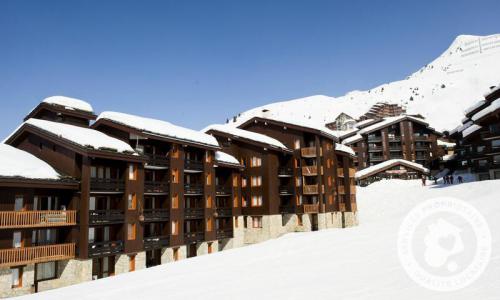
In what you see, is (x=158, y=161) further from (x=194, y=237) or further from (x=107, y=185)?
(x=194, y=237)

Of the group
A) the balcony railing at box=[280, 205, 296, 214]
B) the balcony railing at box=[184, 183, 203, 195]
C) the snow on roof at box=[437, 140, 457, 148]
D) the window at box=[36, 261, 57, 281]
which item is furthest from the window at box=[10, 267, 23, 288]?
the snow on roof at box=[437, 140, 457, 148]

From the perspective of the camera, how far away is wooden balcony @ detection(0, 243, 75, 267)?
84.5 feet

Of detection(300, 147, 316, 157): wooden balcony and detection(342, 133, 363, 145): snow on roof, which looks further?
detection(342, 133, 363, 145): snow on roof

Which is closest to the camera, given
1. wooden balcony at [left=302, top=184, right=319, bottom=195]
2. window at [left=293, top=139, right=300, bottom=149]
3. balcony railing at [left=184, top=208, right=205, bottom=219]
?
balcony railing at [left=184, top=208, right=205, bottom=219]

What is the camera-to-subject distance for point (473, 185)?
168 ft

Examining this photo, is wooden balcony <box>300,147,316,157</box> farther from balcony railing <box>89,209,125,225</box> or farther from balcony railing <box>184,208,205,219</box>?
balcony railing <box>89,209,125,225</box>

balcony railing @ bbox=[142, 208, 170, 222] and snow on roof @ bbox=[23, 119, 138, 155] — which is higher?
snow on roof @ bbox=[23, 119, 138, 155]

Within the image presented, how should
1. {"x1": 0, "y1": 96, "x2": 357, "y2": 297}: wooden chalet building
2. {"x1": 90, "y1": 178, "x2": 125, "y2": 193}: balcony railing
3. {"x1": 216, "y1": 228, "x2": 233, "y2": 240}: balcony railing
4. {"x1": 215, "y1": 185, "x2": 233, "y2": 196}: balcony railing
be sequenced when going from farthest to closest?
{"x1": 215, "y1": 185, "x2": 233, "y2": 196}: balcony railing < {"x1": 216, "y1": 228, "x2": 233, "y2": 240}: balcony railing < {"x1": 90, "y1": 178, "x2": 125, "y2": 193}: balcony railing < {"x1": 0, "y1": 96, "x2": 357, "y2": 297}: wooden chalet building

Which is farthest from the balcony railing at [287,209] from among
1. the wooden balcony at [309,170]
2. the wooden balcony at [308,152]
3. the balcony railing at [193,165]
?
the balcony railing at [193,165]

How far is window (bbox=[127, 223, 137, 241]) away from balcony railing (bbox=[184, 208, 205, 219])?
703 centimetres

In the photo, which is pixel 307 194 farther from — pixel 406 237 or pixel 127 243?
pixel 127 243

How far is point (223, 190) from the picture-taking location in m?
46.9

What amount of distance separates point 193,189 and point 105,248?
12.3 m

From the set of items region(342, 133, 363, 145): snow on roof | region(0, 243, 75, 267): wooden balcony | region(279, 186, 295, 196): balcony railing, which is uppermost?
region(342, 133, 363, 145): snow on roof
